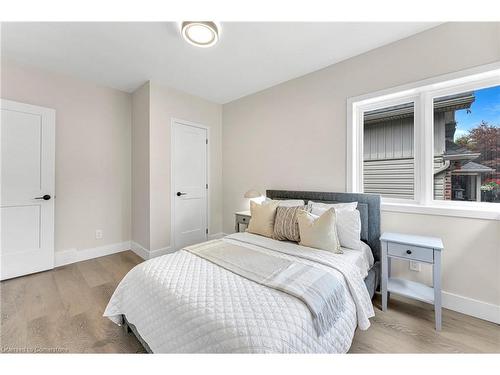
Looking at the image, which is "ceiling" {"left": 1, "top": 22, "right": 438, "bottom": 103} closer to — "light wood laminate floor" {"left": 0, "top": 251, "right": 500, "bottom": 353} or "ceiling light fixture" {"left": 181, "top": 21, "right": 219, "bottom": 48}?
"ceiling light fixture" {"left": 181, "top": 21, "right": 219, "bottom": 48}

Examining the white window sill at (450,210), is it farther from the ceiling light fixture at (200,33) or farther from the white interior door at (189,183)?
the white interior door at (189,183)

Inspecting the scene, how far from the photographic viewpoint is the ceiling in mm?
1929

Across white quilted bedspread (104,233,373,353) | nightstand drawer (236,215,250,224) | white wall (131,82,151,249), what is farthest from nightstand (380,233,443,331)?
white wall (131,82,151,249)

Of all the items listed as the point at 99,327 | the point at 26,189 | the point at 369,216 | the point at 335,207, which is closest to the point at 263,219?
the point at 335,207

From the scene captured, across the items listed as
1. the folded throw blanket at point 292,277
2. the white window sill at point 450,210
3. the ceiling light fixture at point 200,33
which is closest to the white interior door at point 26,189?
the ceiling light fixture at point 200,33

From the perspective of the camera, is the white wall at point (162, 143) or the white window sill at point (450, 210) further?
the white wall at point (162, 143)

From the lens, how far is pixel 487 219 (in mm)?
1732

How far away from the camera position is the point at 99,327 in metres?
1.68

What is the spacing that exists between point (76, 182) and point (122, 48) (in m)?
1.92

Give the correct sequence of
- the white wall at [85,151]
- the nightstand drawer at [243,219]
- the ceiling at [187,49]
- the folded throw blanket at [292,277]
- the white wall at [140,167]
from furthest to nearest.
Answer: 1. the white wall at [140,167]
2. the nightstand drawer at [243,219]
3. the white wall at [85,151]
4. the ceiling at [187,49]
5. the folded throw blanket at [292,277]

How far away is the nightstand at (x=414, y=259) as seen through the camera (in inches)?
65.7

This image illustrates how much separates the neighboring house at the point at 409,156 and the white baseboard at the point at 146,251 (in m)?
2.87

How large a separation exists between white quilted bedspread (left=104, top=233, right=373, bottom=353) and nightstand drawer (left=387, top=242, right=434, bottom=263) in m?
0.51

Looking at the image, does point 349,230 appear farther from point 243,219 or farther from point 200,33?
point 200,33
